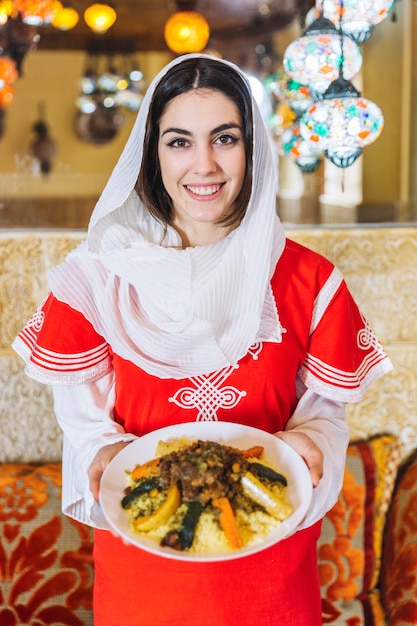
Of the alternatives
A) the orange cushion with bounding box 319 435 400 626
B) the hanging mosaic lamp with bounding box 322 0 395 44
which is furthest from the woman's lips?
the orange cushion with bounding box 319 435 400 626

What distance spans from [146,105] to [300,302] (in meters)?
0.43

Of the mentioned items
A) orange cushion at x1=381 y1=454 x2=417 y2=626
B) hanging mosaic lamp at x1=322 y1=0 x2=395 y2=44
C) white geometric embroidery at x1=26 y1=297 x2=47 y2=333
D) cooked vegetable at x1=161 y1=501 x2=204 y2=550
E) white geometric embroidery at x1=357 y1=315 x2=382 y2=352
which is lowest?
orange cushion at x1=381 y1=454 x2=417 y2=626

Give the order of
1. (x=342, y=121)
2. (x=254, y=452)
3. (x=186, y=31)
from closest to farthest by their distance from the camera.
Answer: (x=254, y=452), (x=342, y=121), (x=186, y=31)

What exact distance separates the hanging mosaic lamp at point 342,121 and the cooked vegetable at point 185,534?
0.92m

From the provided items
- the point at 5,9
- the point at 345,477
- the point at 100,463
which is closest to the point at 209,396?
the point at 100,463

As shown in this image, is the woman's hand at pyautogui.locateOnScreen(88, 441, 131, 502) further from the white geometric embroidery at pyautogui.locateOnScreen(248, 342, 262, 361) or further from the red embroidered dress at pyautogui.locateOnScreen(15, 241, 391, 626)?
the white geometric embroidery at pyautogui.locateOnScreen(248, 342, 262, 361)

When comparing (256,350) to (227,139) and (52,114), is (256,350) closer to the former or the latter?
(227,139)

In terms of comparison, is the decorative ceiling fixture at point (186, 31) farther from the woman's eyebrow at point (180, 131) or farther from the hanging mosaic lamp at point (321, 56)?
the woman's eyebrow at point (180, 131)

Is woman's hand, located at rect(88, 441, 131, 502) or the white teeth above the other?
the white teeth

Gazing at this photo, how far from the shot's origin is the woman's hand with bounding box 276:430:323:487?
3.65 feet

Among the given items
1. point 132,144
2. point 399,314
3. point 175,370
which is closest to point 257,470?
point 175,370

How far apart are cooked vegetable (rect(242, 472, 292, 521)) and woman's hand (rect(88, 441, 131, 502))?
255 millimetres

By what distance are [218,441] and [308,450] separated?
148 millimetres

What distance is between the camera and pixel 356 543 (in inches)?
72.6
